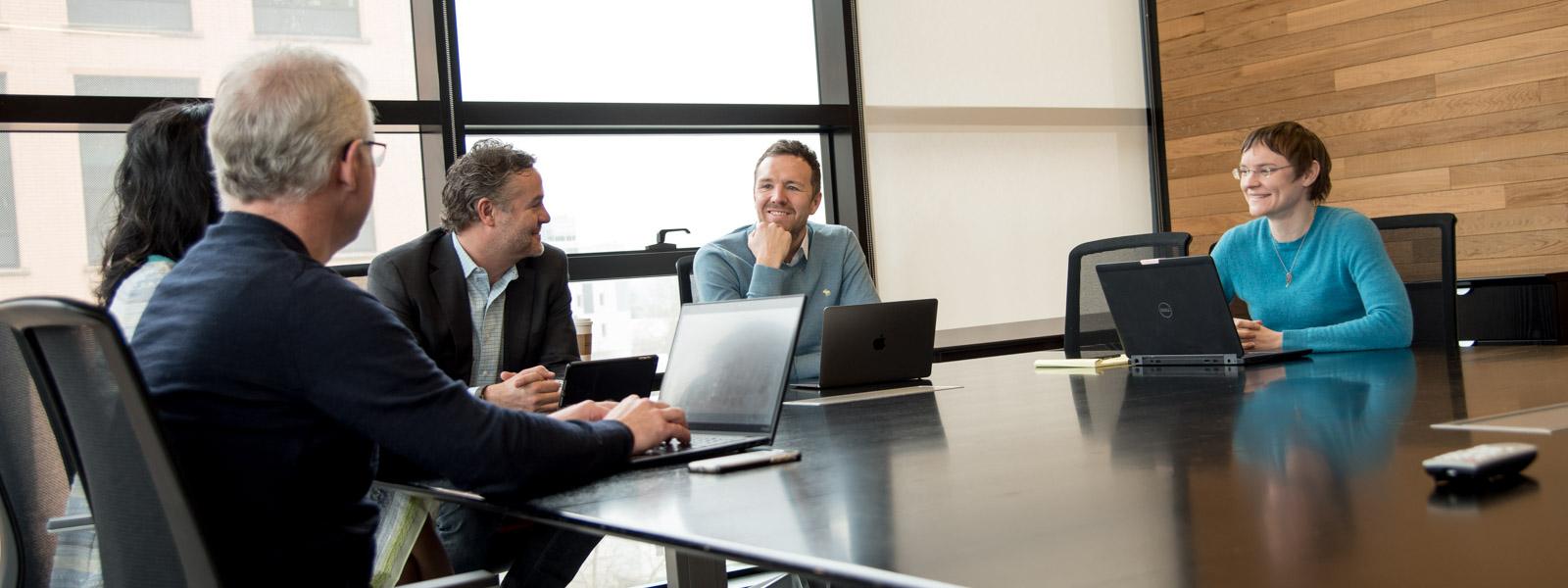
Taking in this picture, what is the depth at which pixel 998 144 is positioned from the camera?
5.45 meters

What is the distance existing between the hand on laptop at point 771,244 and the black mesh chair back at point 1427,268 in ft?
4.77

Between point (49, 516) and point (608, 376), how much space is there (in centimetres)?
86

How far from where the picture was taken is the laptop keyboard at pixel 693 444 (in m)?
1.70

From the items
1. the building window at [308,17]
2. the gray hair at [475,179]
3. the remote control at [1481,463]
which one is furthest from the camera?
the building window at [308,17]

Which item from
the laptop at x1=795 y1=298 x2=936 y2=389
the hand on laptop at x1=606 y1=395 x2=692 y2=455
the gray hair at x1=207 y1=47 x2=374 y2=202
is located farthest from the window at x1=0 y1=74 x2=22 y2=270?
the hand on laptop at x1=606 y1=395 x2=692 y2=455

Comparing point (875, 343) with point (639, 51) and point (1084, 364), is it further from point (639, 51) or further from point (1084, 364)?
point (639, 51)

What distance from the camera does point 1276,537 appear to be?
96 centimetres

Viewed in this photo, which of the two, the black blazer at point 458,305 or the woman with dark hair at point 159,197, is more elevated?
the woman with dark hair at point 159,197

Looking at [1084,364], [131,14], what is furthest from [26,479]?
[131,14]

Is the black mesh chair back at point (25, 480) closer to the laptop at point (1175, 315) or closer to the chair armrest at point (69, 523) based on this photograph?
the chair armrest at point (69, 523)

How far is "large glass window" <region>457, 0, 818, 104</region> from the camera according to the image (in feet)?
13.7

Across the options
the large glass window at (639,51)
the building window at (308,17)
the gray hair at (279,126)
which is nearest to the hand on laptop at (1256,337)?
the gray hair at (279,126)

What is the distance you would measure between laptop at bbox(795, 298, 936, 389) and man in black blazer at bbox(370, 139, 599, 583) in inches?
23.9

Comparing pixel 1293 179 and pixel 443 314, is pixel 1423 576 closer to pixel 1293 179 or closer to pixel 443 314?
pixel 443 314
